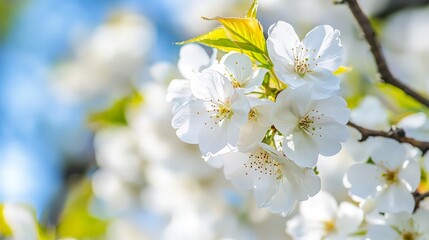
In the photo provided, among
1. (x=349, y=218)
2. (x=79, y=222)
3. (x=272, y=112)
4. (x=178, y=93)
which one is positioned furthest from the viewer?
(x=79, y=222)

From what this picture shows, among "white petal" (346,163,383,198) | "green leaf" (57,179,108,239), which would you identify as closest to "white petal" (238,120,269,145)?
"white petal" (346,163,383,198)

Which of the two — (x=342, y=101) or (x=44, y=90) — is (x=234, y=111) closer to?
(x=342, y=101)

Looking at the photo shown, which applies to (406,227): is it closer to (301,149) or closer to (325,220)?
(325,220)

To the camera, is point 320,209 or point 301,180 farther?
point 320,209

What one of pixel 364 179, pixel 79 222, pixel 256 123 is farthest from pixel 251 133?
pixel 79 222

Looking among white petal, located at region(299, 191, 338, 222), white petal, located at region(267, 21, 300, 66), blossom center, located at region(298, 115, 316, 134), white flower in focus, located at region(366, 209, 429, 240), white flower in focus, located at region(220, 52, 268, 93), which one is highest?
white petal, located at region(267, 21, 300, 66)

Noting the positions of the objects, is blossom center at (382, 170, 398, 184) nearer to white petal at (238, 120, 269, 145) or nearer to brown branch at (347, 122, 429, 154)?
brown branch at (347, 122, 429, 154)

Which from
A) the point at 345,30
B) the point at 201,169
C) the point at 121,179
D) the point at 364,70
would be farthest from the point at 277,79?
the point at 345,30
